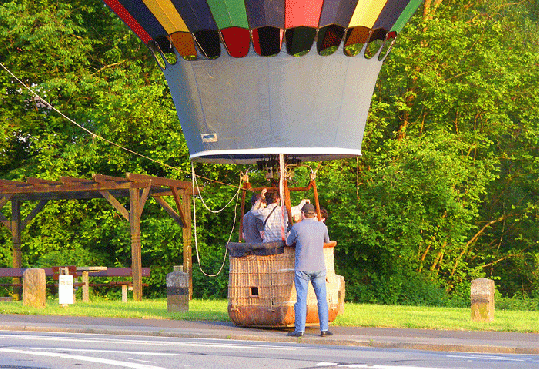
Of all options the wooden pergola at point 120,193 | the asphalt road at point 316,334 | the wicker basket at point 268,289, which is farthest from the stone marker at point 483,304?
the wooden pergola at point 120,193

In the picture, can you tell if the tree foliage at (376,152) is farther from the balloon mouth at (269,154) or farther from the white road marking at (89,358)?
the white road marking at (89,358)

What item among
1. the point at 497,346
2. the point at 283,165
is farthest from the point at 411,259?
the point at 497,346

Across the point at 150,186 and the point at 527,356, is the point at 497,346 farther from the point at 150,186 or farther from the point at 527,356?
the point at 150,186

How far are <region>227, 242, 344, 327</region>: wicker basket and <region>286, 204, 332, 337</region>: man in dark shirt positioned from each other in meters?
0.64

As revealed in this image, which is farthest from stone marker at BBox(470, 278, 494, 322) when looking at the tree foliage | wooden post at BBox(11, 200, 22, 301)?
wooden post at BBox(11, 200, 22, 301)

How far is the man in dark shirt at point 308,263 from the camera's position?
13.0 meters

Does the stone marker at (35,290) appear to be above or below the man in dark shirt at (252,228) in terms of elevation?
below

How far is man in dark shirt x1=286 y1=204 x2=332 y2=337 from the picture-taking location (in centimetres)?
1298

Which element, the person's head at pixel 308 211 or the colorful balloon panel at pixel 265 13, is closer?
the person's head at pixel 308 211

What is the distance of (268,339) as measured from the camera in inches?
500

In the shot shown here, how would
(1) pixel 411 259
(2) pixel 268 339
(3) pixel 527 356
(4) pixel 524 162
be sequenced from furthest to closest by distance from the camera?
(4) pixel 524 162, (1) pixel 411 259, (2) pixel 268 339, (3) pixel 527 356

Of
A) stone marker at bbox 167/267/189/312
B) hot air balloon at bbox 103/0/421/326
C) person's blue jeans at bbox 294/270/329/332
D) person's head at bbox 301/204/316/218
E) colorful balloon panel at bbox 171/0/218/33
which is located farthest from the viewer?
stone marker at bbox 167/267/189/312

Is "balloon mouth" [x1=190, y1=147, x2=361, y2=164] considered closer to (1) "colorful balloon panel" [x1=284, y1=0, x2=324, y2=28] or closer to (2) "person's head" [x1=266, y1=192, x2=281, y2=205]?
(2) "person's head" [x1=266, y1=192, x2=281, y2=205]

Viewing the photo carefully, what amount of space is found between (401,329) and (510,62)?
19.9m
